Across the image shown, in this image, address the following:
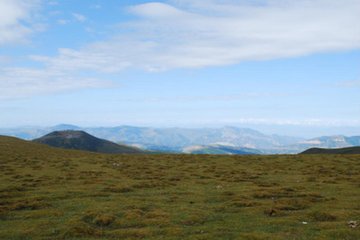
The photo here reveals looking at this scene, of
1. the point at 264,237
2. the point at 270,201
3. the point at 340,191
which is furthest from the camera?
the point at 340,191

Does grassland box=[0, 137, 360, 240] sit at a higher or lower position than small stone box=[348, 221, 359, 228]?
lower

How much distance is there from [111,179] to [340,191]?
2494 centimetres

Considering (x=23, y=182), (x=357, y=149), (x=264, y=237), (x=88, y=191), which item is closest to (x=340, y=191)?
(x=264, y=237)

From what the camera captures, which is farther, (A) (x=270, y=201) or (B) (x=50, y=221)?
(A) (x=270, y=201)

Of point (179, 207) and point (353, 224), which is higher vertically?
point (353, 224)

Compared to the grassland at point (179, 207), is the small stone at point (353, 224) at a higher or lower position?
higher

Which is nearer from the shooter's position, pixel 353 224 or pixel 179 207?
pixel 353 224

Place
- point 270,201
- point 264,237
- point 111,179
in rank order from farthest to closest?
1. point 111,179
2. point 270,201
3. point 264,237

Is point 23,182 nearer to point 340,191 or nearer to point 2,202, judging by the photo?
point 2,202

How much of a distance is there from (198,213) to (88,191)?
13797 millimetres

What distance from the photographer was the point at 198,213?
2277cm

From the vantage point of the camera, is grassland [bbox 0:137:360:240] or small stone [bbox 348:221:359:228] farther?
small stone [bbox 348:221:359:228]

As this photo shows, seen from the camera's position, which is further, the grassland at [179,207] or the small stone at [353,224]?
Result: the small stone at [353,224]

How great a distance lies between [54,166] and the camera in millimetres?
55031
